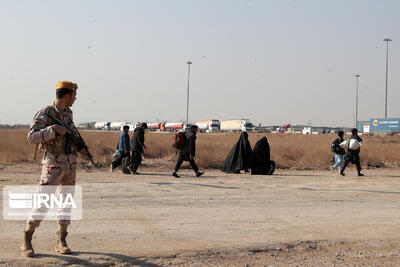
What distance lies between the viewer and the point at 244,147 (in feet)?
56.3

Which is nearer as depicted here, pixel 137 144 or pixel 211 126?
pixel 137 144

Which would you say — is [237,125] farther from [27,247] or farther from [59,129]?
[59,129]

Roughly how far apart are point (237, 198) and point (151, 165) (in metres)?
9.56

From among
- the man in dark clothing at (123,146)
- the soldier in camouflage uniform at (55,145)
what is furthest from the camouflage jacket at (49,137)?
the man in dark clothing at (123,146)

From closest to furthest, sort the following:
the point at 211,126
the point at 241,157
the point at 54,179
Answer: the point at 54,179, the point at 241,157, the point at 211,126

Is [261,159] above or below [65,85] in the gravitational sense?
below

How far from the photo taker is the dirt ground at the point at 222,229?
5738 mm

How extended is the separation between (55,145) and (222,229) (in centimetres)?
315

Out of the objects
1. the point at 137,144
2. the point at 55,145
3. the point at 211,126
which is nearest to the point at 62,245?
the point at 55,145

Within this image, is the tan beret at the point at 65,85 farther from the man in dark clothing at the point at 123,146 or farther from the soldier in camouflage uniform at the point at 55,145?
the man in dark clothing at the point at 123,146

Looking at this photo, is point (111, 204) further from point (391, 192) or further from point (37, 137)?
point (391, 192)

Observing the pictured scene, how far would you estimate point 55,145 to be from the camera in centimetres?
525

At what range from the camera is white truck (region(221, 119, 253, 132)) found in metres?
101

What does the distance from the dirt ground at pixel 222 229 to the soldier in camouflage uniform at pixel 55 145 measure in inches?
17.5
